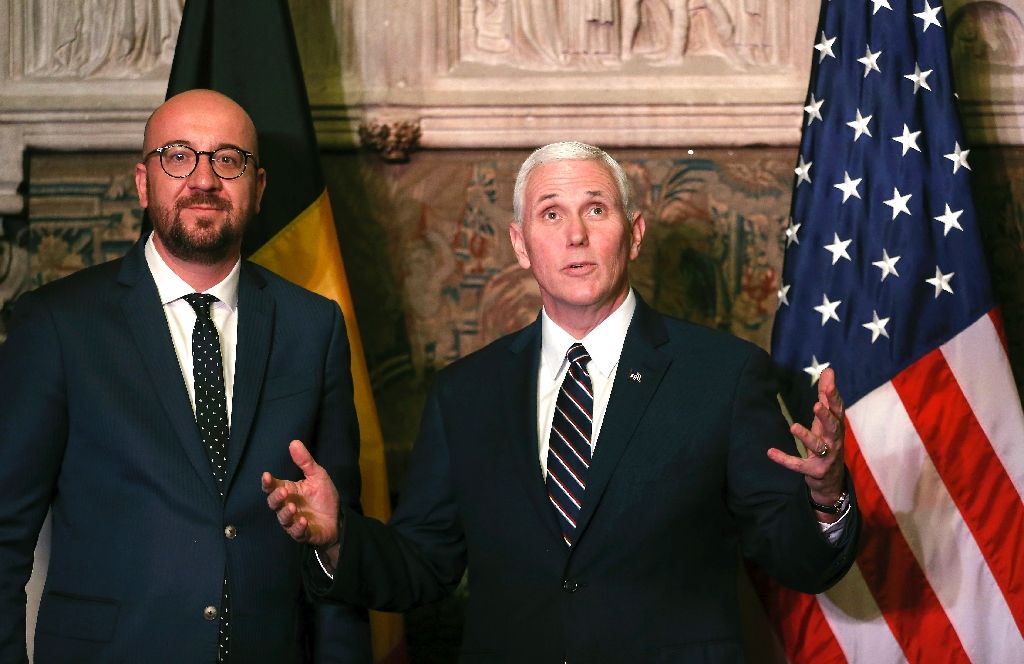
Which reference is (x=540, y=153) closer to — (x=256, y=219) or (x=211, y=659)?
(x=256, y=219)

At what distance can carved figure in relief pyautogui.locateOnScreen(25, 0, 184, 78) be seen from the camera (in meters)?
3.67

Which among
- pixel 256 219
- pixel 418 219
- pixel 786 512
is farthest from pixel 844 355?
pixel 256 219

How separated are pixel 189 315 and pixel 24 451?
425 mm

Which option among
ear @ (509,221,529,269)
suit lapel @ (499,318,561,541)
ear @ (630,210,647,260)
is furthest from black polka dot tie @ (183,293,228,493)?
ear @ (630,210,647,260)

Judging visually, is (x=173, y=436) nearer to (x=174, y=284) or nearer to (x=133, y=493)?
(x=133, y=493)

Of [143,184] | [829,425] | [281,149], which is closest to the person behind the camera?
[829,425]

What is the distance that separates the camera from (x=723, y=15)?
11.9ft

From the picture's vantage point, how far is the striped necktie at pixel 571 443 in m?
2.47

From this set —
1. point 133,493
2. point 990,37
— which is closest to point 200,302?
point 133,493

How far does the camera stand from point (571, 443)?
251 cm

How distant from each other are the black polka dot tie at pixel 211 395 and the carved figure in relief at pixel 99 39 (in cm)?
143

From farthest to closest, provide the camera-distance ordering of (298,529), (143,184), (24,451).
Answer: (143,184) < (24,451) < (298,529)

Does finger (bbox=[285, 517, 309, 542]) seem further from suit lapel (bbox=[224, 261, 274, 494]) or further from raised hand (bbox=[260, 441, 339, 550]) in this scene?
suit lapel (bbox=[224, 261, 274, 494])

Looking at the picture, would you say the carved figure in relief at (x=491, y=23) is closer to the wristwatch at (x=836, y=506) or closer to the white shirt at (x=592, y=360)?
the white shirt at (x=592, y=360)
